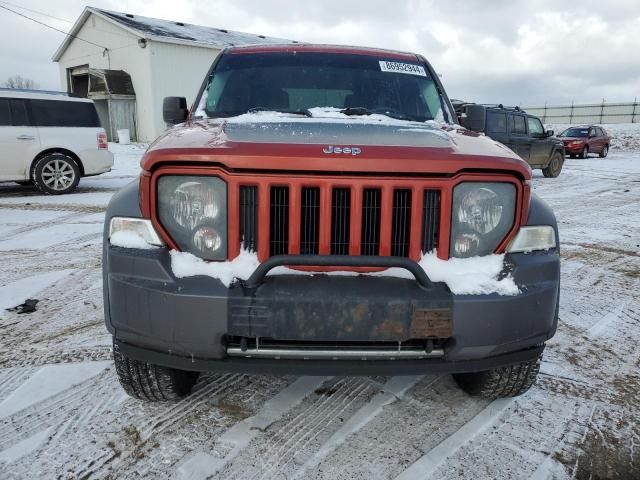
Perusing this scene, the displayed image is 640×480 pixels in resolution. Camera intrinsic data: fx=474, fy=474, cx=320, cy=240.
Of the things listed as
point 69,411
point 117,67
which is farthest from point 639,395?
point 117,67

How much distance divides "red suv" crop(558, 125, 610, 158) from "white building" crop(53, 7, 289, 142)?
672 inches

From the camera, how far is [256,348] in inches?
69.7

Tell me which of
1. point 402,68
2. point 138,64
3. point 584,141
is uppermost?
point 138,64

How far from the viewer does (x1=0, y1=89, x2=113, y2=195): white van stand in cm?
839

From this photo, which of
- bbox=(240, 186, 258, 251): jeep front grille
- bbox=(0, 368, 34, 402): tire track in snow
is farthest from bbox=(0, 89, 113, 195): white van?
bbox=(240, 186, 258, 251): jeep front grille

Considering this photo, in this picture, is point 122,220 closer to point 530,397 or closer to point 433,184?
point 433,184

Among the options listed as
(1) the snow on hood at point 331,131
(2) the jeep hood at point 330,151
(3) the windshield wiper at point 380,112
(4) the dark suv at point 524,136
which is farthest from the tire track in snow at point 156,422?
(4) the dark suv at point 524,136

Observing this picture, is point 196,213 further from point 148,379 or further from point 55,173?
point 55,173

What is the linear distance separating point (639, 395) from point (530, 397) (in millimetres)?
585

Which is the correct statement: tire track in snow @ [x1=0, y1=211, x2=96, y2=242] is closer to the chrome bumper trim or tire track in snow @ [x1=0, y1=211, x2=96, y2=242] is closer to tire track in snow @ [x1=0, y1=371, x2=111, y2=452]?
tire track in snow @ [x1=0, y1=371, x2=111, y2=452]

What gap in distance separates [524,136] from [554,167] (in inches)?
68.7

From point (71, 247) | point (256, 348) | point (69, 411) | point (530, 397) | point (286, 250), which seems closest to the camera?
point (256, 348)

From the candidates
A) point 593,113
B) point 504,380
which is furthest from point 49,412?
point 593,113

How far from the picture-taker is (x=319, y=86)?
10.5 ft
